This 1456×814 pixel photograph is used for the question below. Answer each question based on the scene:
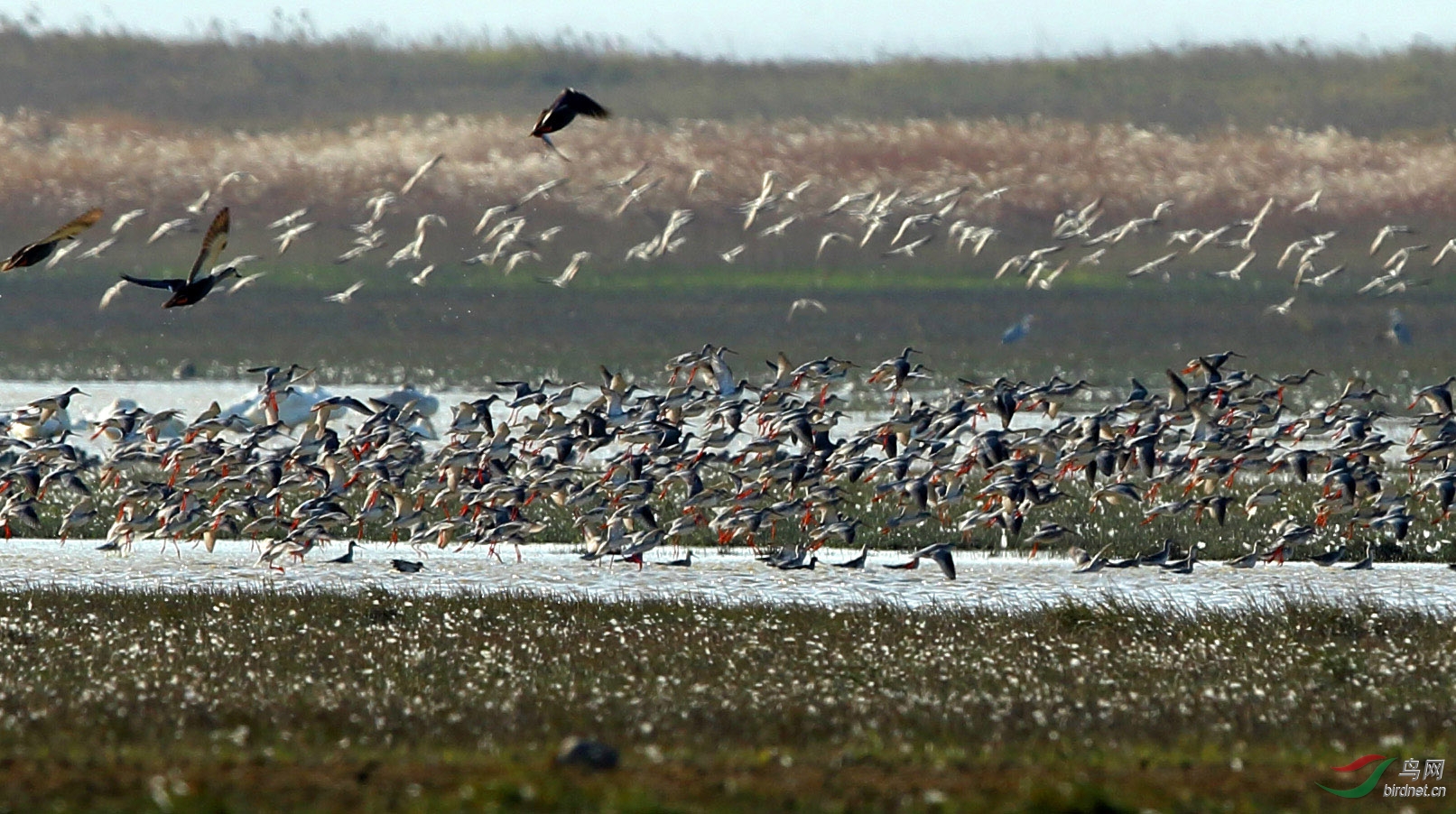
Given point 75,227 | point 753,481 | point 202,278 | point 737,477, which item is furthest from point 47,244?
point 753,481

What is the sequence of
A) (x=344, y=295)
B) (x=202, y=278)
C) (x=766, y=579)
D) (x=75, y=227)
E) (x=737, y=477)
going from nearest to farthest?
(x=75, y=227), (x=202, y=278), (x=766, y=579), (x=737, y=477), (x=344, y=295)

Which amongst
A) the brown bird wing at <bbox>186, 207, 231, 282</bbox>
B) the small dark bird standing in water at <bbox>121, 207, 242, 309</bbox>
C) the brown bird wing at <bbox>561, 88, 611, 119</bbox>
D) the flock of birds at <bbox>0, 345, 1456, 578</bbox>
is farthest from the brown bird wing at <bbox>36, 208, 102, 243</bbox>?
the flock of birds at <bbox>0, 345, 1456, 578</bbox>

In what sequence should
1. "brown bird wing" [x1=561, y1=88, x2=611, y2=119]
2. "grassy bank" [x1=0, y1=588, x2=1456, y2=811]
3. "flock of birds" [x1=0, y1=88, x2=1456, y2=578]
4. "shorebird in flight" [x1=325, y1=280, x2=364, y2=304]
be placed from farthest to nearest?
"shorebird in flight" [x1=325, y1=280, x2=364, y2=304]
"flock of birds" [x1=0, y1=88, x2=1456, y2=578]
"brown bird wing" [x1=561, y1=88, x2=611, y2=119]
"grassy bank" [x1=0, y1=588, x2=1456, y2=811]

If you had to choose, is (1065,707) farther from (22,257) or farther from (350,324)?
(350,324)

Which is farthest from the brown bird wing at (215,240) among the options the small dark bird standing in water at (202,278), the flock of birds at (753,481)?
the flock of birds at (753,481)

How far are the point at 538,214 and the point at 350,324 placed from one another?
15.0 meters

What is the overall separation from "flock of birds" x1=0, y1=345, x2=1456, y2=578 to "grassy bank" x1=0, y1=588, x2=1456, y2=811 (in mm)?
3693

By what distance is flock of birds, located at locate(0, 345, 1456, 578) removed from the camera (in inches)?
952

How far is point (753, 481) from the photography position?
26.8 meters

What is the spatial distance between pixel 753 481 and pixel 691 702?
1238cm

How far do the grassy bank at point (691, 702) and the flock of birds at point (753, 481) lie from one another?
369cm

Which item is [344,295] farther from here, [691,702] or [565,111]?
[691,702]

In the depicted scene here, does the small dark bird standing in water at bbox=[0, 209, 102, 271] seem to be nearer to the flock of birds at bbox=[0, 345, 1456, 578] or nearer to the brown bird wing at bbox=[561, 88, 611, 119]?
the brown bird wing at bbox=[561, 88, 611, 119]

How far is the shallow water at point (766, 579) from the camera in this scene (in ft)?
68.1
